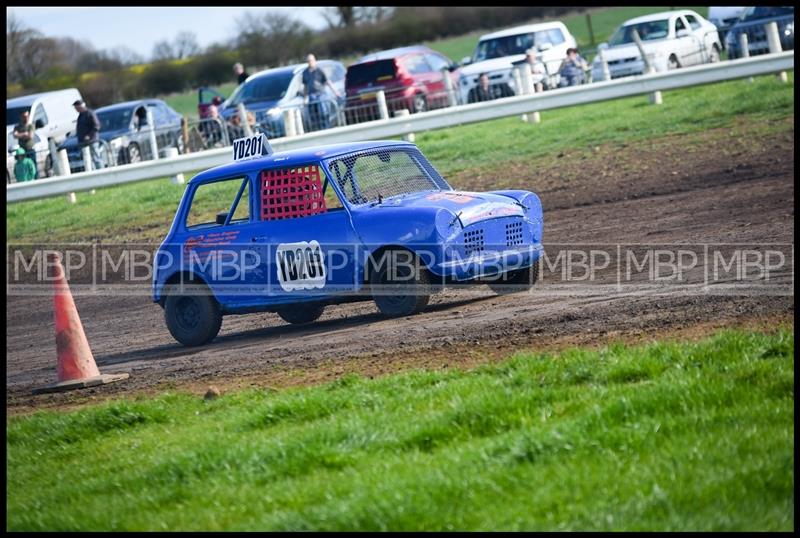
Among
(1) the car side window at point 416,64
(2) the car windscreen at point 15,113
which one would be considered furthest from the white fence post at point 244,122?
(2) the car windscreen at point 15,113

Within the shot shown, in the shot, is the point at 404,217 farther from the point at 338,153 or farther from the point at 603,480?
the point at 603,480

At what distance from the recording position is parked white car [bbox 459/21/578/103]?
28.2 m

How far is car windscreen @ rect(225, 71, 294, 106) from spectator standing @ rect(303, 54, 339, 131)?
6.78 ft

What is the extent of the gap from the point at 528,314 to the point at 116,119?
73.1 ft

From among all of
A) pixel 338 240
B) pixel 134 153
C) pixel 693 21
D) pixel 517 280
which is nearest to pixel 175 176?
pixel 134 153

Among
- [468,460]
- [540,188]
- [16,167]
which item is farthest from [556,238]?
[16,167]

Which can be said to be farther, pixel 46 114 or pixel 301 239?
pixel 46 114

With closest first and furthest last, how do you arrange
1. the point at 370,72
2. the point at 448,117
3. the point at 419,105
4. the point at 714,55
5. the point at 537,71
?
the point at 448,117 < the point at 537,71 < the point at 714,55 < the point at 419,105 < the point at 370,72

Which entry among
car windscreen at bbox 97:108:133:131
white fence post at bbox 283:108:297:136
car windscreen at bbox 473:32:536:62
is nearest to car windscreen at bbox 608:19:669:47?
car windscreen at bbox 473:32:536:62

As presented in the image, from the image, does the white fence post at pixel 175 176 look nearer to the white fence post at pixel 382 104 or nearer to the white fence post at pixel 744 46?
the white fence post at pixel 382 104

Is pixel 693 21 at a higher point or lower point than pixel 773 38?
higher

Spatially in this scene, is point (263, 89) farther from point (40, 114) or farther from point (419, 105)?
point (40, 114)

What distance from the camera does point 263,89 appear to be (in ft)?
94.0

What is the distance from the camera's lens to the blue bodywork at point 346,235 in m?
10.2
